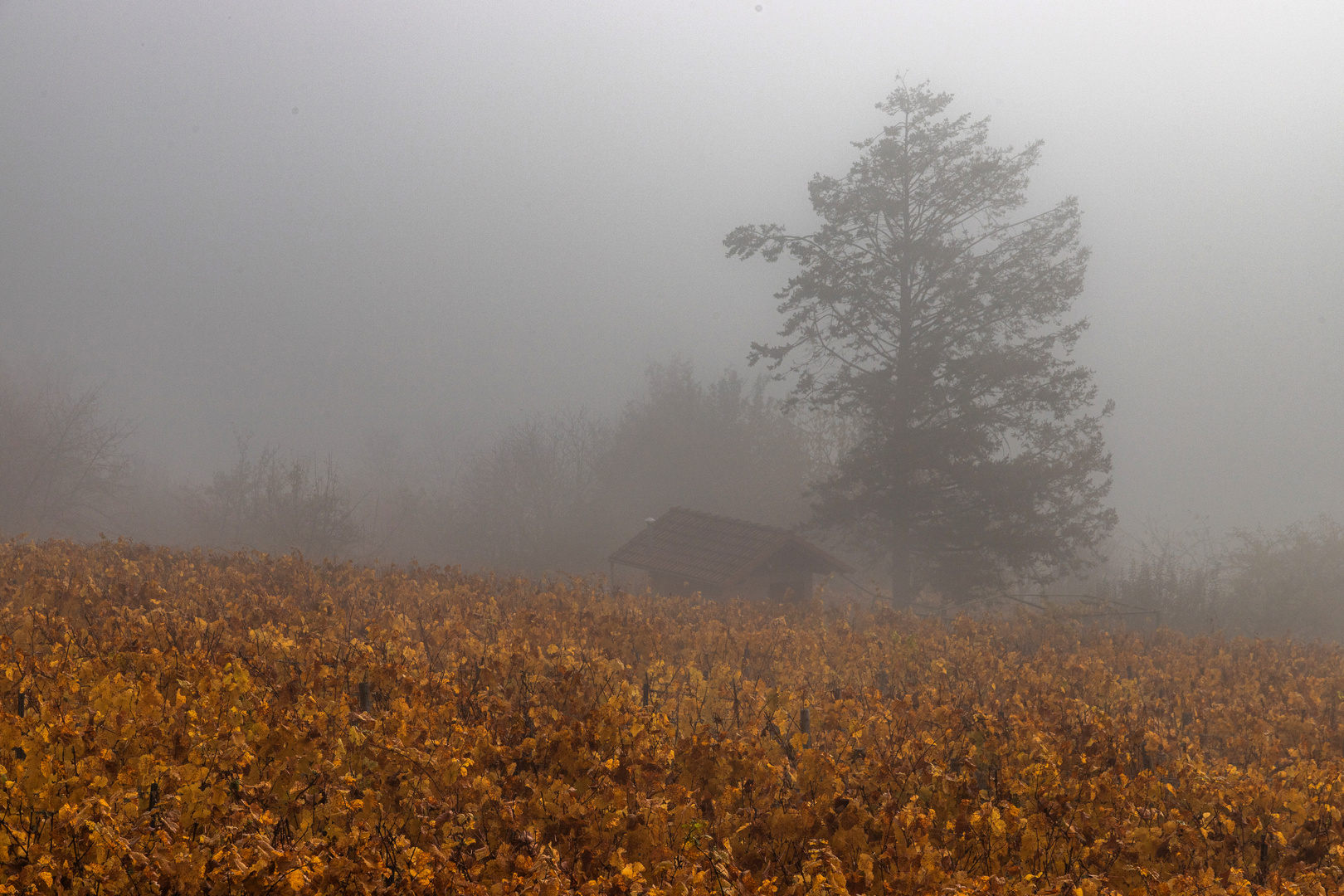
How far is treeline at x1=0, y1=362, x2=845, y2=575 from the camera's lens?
131 feet

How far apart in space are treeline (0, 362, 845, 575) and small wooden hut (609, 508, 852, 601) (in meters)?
14.7

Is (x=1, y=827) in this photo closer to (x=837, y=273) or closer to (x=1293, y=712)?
(x=1293, y=712)

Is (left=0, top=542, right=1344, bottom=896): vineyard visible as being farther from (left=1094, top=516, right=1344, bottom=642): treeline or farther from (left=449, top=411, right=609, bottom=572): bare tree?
(left=449, top=411, right=609, bottom=572): bare tree

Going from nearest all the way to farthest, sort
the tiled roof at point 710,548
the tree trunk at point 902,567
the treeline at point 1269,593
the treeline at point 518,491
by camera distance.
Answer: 1. the tiled roof at point 710,548
2. the tree trunk at point 902,567
3. the treeline at point 1269,593
4. the treeline at point 518,491

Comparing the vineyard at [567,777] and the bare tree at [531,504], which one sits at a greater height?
the bare tree at [531,504]

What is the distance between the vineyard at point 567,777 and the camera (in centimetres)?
287

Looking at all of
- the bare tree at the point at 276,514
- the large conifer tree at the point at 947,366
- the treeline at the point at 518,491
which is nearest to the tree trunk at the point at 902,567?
the large conifer tree at the point at 947,366

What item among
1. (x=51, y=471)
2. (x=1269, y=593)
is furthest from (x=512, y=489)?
(x=1269, y=593)

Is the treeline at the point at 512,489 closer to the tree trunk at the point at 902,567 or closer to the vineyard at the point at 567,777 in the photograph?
the tree trunk at the point at 902,567

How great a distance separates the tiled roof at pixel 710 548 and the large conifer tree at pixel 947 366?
4.63 ft

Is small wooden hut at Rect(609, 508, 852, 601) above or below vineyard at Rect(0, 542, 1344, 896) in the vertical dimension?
above

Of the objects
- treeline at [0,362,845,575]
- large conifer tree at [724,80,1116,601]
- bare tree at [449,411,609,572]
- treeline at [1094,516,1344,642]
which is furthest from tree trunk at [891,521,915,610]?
bare tree at [449,411,609,572]

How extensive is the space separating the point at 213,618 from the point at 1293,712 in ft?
32.9

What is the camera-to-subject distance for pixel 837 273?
2388 cm
